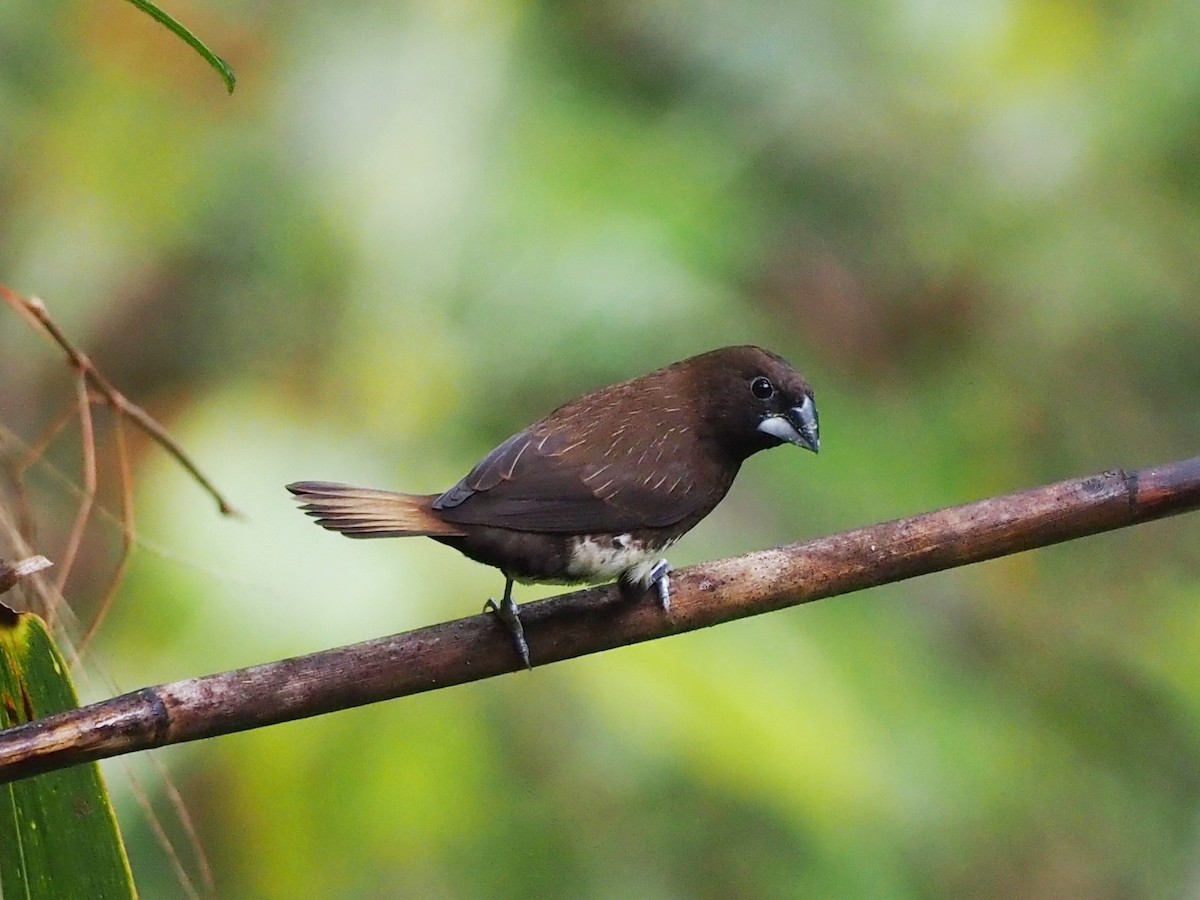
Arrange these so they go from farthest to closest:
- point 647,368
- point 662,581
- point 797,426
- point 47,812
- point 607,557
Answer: point 647,368 → point 797,426 → point 607,557 → point 662,581 → point 47,812

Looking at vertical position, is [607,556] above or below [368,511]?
below

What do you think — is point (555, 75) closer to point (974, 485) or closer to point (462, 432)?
point (462, 432)

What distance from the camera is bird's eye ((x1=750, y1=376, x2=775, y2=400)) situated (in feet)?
9.11

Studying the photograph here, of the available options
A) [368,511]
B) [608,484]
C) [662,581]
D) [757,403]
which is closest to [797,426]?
[757,403]

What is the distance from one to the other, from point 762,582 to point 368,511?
69 cm

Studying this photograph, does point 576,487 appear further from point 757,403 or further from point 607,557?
point 757,403

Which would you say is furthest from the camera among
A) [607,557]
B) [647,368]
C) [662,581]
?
[647,368]

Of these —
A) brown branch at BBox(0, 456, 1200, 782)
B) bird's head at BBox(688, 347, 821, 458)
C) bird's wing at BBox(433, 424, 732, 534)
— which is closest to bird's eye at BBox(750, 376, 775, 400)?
bird's head at BBox(688, 347, 821, 458)

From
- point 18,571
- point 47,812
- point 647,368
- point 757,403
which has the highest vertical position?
point 647,368

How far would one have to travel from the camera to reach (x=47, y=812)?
163 cm

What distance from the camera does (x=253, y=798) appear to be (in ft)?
8.98

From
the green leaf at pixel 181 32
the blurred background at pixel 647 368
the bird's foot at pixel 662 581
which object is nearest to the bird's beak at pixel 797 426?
the bird's foot at pixel 662 581

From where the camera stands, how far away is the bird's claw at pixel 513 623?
6.91 feet

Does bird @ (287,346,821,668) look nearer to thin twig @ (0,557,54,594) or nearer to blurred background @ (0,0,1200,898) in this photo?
blurred background @ (0,0,1200,898)
